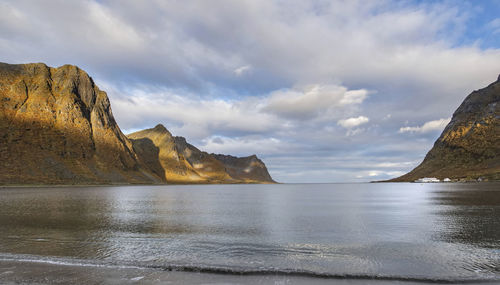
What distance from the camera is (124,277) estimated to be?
14.7m

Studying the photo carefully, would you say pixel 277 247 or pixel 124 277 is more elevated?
pixel 124 277

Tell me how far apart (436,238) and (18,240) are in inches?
1344

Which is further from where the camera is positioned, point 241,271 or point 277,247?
point 277,247

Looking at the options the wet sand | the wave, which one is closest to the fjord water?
the wave

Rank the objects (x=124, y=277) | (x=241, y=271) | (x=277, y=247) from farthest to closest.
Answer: (x=277, y=247) < (x=241, y=271) < (x=124, y=277)

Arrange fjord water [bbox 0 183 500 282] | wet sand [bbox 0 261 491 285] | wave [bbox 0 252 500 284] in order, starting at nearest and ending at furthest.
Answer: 1. wet sand [bbox 0 261 491 285]
2. wave [bbox 0 252 500 284]
3. fjord water [bbox 0 183 500 282]

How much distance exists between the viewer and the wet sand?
14148 mm

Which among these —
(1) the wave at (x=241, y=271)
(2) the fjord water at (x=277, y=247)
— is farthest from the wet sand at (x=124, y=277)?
(2) the fjord water at (x=277, y=247)

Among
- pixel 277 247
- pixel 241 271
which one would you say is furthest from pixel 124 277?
pixel 277 247

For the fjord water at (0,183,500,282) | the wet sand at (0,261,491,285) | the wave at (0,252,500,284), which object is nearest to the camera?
the wet sand at (0,261,491,285)

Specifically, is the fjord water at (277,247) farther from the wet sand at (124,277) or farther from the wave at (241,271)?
the wet sand at (124,277)

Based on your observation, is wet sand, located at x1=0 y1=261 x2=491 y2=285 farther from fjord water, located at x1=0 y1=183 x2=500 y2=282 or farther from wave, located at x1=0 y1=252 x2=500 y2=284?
fjord water, located at x1=0 y1=183 x2=500 y2=282

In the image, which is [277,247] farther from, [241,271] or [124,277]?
[124,277]

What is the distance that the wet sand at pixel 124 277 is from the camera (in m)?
14.1
